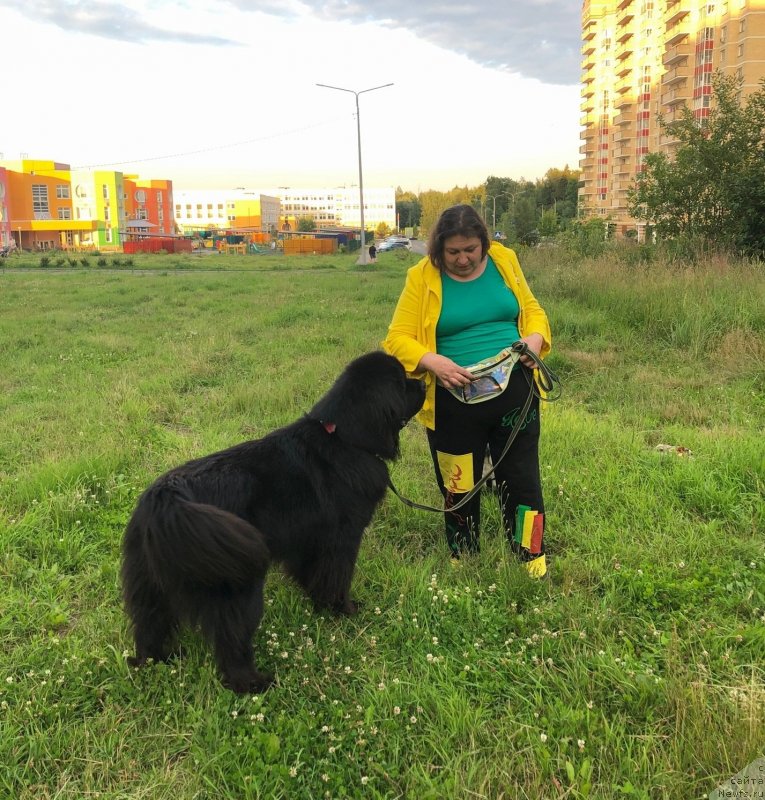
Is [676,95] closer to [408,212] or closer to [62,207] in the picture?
[62,207]

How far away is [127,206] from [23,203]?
613 inches

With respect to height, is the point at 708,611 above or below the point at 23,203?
below

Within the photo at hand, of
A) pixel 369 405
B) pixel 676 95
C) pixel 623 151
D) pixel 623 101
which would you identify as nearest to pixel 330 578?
pixel 369 405

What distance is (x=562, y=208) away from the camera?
85875 mm

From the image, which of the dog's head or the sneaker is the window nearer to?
the dog's head

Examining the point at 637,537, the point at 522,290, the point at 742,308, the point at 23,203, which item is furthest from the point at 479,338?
the point at 23,203

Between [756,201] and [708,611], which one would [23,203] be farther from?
[708,611]

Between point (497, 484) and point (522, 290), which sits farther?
point (497, 484)

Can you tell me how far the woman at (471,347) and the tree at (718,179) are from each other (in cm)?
940

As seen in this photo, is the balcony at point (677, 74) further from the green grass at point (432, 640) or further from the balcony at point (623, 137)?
the green grass at point (432, 640)

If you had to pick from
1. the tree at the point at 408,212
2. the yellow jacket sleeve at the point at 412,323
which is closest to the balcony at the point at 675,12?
the yellow jacket sleeve at the point at 412,323

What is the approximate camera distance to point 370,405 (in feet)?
9.21

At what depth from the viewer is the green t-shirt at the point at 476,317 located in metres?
3.05

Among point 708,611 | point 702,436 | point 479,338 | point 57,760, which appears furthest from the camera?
point 702,436
